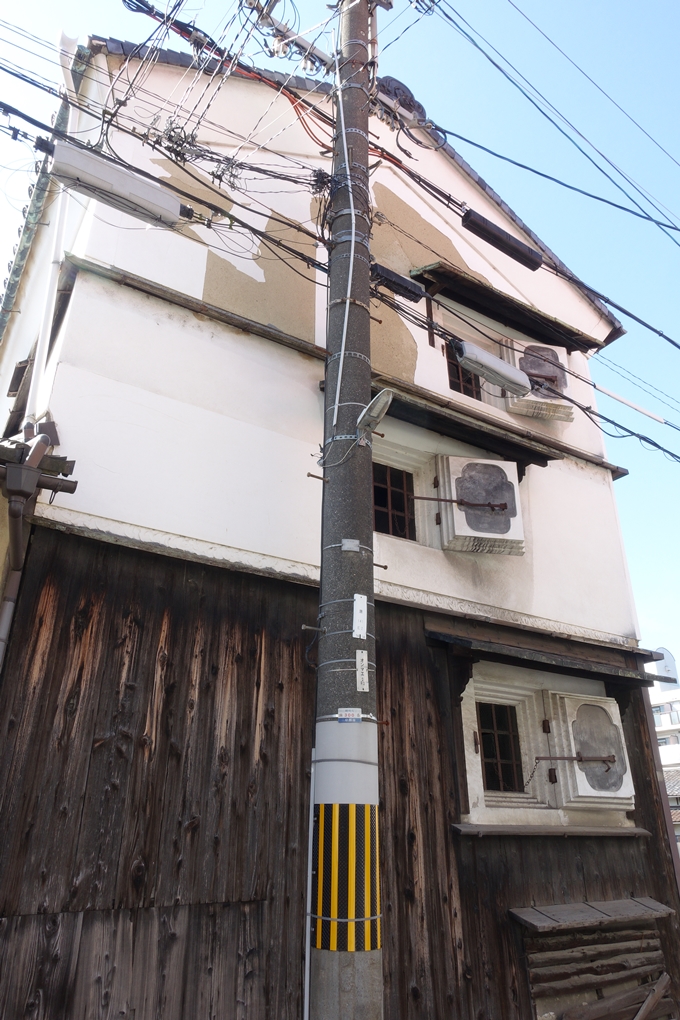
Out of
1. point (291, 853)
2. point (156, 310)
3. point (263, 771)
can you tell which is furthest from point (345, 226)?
point (291, 853)

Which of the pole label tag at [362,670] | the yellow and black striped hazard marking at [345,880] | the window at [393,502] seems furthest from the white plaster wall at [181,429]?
the yellow and black striped hazard marking at [345,880]

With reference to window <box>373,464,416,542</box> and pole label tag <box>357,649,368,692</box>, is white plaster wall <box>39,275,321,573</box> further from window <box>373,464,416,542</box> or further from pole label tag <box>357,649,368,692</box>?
pole label tag <box>357,649,368,692</box>

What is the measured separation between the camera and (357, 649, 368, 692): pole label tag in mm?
4336

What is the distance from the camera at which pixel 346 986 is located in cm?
369

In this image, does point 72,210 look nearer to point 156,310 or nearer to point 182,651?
point 156,310

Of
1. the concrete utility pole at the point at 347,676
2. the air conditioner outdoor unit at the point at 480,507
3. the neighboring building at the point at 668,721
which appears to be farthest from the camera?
the neighboring building at the point at 668,721

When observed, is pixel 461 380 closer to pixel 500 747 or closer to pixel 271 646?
pixel 500 747

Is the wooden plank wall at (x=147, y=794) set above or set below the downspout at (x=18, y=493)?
below

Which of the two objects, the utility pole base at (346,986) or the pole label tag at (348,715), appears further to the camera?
the pole label tag at (348,715)

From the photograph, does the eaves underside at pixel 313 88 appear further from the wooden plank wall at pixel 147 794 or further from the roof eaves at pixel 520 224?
the wooden plank wall at pixel 147 794

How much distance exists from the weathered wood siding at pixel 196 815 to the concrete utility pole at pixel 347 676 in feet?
5.48

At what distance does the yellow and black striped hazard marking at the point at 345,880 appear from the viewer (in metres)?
3.82

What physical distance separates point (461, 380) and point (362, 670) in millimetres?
6636

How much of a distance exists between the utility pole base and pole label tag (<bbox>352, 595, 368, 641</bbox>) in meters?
1.81
